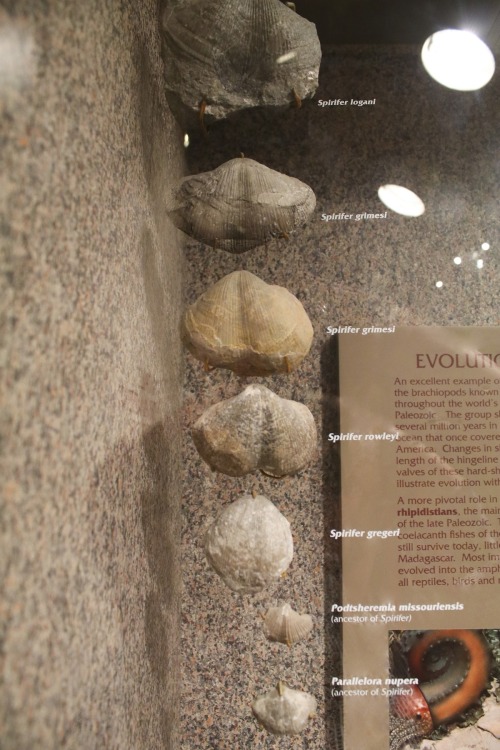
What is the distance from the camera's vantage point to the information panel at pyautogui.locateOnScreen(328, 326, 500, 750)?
1.22m

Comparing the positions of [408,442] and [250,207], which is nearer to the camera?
[250,207]

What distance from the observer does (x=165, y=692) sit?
45.4 inches

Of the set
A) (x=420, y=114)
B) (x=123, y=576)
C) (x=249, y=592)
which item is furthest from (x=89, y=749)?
(x=420, y=114)

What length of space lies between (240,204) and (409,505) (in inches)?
24.9

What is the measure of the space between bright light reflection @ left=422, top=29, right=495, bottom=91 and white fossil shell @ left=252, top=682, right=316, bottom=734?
1.23 metres

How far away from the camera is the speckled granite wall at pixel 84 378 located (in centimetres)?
60

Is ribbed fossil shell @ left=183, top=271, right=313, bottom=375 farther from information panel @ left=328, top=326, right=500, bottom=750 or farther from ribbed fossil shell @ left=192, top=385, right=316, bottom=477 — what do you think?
information panel @ left=328, top=326, right=500, bottom=750

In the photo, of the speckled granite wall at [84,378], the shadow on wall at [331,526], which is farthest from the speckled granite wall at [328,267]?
the speckled granite wall at [84,378]

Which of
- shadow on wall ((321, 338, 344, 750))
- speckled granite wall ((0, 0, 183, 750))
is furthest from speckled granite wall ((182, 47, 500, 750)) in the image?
speckled granite wall ((0, 0, 183, 750))

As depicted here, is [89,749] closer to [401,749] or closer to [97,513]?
[97,513]

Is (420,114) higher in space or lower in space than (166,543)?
higher

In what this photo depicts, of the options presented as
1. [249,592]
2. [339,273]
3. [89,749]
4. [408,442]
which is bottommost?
[89,749]

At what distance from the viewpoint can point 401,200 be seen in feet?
4.35

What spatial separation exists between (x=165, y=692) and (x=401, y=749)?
0.46 meters
